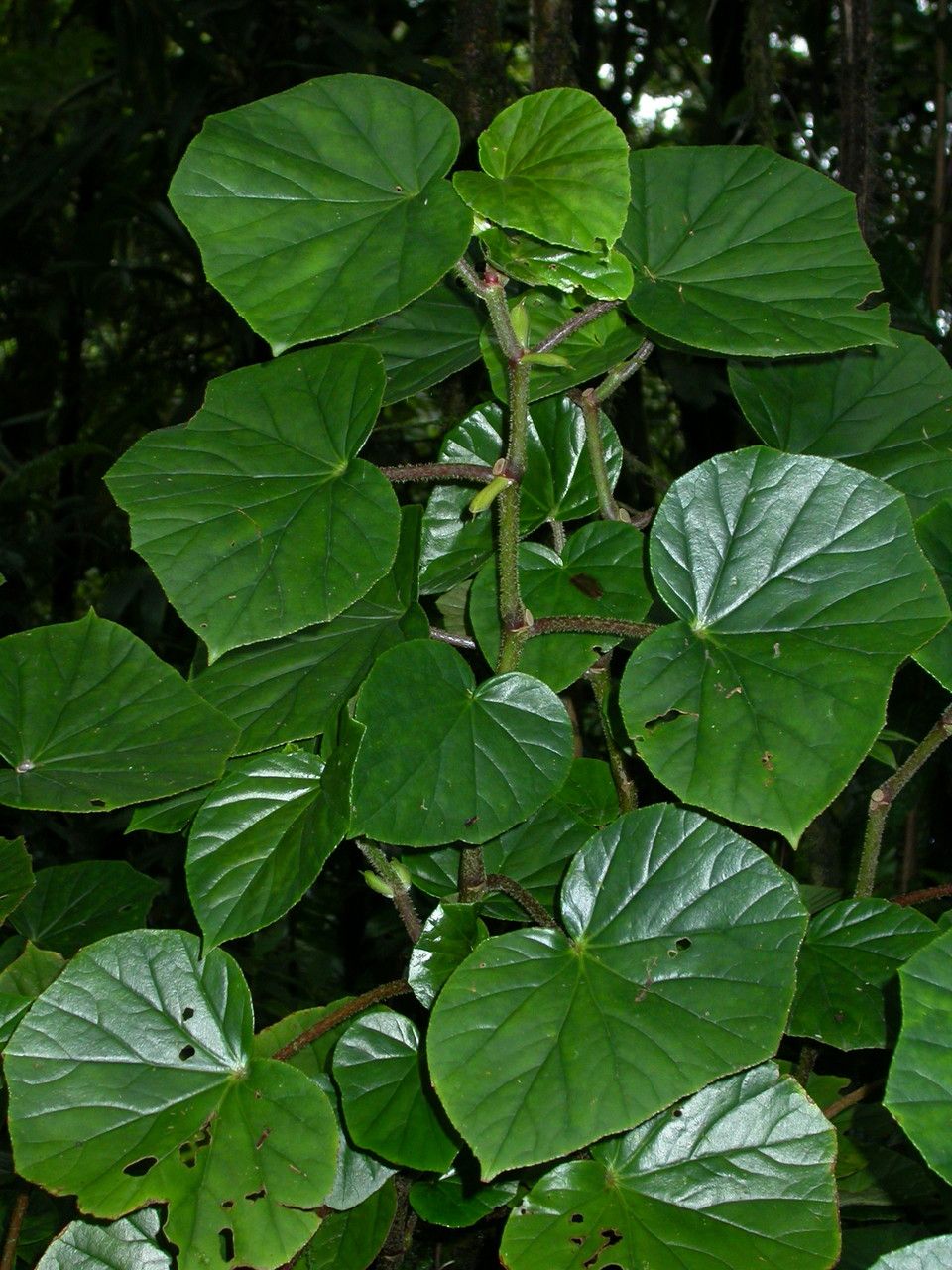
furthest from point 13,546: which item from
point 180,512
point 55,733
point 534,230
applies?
point 534,230

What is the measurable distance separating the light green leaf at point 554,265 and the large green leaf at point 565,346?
0.12 meters

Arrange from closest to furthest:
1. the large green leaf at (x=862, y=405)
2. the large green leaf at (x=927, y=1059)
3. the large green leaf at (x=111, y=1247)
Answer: the large green leaf at (x=927, y=1059) < the large green leaf at (x=111, y=1247) < the large green leaf at (x=862, y=405)

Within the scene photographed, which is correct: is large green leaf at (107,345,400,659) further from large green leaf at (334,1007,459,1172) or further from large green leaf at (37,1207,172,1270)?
large green leaf at (37,1207,172,1270)

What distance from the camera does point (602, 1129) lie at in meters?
0.61

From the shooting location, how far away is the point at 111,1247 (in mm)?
767

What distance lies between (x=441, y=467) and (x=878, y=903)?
0.44 meters

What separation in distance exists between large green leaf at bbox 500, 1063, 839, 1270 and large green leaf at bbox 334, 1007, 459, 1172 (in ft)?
0.23

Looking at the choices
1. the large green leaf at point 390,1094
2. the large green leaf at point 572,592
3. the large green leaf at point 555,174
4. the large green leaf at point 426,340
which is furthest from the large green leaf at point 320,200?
the large green leaf at point 390,1094

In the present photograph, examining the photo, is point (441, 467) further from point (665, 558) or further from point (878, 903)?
point (878, 903)

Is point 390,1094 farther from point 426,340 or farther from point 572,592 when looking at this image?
point 426,340

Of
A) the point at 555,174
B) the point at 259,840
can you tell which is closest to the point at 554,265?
the point at 555,174

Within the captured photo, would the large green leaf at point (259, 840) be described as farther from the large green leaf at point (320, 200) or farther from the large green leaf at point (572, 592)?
the large green leaf at point (320, 200)

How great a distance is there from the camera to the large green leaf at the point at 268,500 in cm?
66

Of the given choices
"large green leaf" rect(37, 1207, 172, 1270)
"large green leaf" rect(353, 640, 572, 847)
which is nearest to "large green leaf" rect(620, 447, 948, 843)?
"large green leaf" rect(353, 640, 572, 847)
